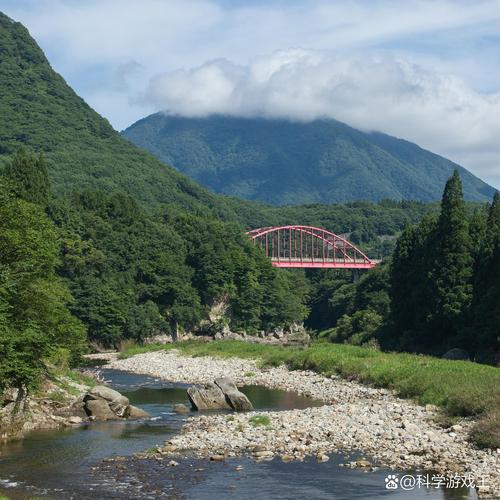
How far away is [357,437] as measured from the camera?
91.8ft

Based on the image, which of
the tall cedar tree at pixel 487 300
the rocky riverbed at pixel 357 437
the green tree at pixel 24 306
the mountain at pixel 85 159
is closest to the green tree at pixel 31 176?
the tall cedar tree at pixel 487 300

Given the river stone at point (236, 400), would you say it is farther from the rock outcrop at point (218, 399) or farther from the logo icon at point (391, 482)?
the logo icon at point (391, 482)

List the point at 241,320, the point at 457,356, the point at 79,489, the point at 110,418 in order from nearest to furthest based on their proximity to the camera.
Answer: the point at 79,489 → the point at 110,418 → the point at 457,356 → the point at 241,320

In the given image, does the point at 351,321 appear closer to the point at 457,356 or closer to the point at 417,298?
the point at 417,298

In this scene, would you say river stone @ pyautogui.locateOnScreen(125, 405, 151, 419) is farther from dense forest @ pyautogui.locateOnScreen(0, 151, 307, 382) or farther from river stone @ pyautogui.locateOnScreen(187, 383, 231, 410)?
dense forest @ pyautogui.locateOnScreen(0, 151, 307, 382)

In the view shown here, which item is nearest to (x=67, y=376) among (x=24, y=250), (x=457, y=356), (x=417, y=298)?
(x=24, y=250)

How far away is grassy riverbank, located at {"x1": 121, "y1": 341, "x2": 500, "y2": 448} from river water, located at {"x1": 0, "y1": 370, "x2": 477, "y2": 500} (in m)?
5.22

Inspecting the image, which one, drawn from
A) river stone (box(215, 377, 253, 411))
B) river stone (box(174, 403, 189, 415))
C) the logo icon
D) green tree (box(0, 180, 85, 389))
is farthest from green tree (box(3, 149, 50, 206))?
the logo icon

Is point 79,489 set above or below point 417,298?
below

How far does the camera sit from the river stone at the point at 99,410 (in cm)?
3403

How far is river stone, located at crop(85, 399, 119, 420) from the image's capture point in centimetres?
3403

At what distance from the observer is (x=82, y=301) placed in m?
80.4

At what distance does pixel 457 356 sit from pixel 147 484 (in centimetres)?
3845

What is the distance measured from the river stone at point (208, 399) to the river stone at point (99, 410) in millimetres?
4324
